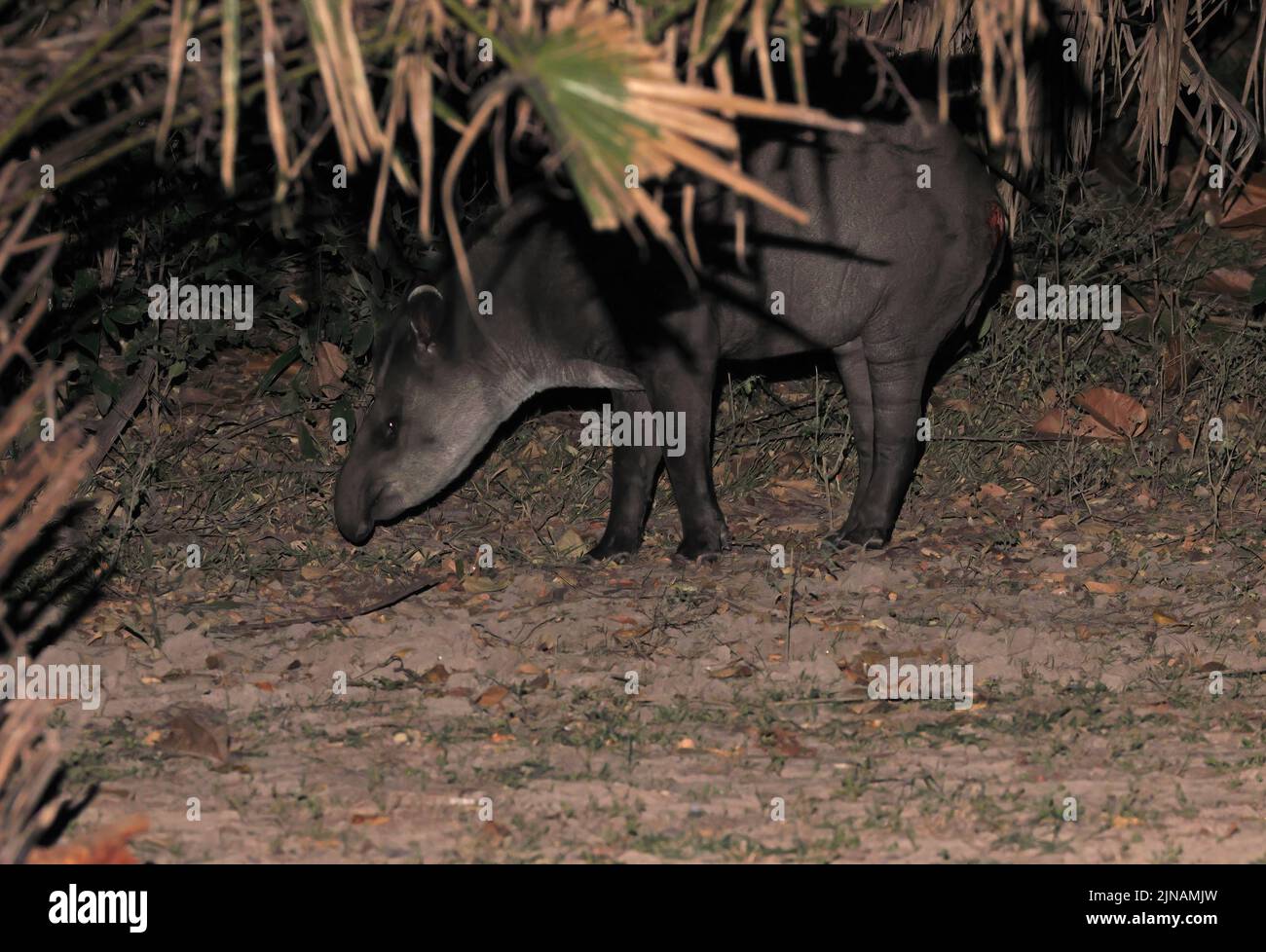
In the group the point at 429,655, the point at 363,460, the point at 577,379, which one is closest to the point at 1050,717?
the point at 429,655

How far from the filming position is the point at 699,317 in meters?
6.75

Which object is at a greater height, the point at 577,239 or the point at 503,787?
the point at 577,239

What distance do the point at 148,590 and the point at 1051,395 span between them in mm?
4417

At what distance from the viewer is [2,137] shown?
3984mm

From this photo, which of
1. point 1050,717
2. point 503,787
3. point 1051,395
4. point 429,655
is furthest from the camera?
point 1051,395

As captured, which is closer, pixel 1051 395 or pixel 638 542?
pixel 638 542

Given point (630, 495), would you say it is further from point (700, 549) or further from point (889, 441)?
point (889, 441)

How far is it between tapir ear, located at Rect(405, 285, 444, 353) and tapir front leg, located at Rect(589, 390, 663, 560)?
36.1 inches

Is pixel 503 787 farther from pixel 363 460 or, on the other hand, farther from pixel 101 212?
pixel 101 212
